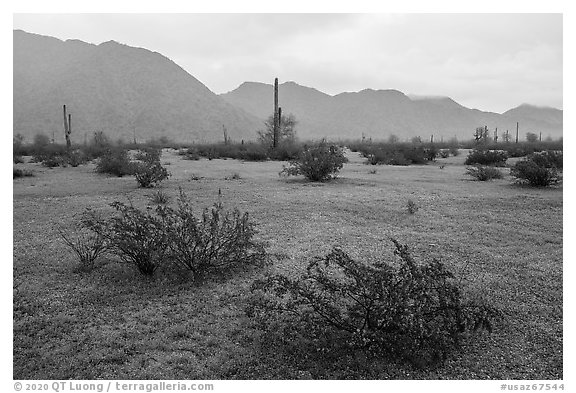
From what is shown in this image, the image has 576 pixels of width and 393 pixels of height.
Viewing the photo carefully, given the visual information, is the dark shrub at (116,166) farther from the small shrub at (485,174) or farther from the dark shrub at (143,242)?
the small shrub at (485,174)

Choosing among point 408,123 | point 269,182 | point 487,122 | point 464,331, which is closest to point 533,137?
point 269,182

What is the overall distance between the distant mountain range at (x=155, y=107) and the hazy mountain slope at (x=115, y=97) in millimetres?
172

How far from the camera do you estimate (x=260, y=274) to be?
5.36 m

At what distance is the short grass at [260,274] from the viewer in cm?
350

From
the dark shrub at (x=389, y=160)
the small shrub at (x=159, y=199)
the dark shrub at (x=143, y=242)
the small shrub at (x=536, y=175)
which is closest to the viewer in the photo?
the dark shrub at (x=143, y=242)

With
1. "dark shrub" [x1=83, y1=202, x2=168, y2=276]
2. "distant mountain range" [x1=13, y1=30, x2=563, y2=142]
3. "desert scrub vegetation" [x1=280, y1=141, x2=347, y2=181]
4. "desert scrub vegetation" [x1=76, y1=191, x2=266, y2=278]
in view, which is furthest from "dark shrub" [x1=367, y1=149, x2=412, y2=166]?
"distant mountain range" [x1=13, y1=30, x2=563, y2=142]

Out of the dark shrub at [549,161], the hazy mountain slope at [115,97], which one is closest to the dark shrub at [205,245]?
the dark shrub at [549,161]

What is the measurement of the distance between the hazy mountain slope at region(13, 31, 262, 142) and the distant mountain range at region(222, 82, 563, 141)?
26.1m

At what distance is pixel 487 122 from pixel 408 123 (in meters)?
25.1

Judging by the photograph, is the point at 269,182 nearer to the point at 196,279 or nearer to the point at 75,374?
the point at 196,279

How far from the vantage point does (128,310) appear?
443cm

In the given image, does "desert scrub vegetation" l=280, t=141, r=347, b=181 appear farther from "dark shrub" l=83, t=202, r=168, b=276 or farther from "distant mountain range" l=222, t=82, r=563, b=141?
"distant mountain range" l=222, t=82, r=563, b=141

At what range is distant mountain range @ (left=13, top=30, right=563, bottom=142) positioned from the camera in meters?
79.0

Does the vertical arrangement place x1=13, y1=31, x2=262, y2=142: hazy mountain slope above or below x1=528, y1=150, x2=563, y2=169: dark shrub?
above
